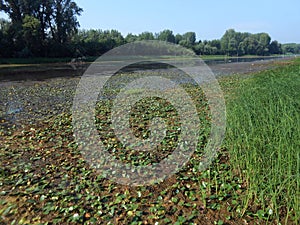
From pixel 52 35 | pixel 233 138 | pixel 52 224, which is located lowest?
pixel 52 224

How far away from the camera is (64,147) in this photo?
5328mm

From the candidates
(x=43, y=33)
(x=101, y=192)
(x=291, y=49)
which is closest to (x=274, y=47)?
(x=291, y=49)

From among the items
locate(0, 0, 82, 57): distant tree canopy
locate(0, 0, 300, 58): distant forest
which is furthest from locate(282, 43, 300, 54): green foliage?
locate(0, 0, 82, 57): distant tree canopy

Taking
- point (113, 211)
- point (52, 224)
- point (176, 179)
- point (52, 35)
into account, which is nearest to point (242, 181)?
point (176, 179)

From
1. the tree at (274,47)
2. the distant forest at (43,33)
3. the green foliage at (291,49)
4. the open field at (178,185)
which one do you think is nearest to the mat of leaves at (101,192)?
the open field at (178,185)

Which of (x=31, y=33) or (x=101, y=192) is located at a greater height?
(x=31, y=33)

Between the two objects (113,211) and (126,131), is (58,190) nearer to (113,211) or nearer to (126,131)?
(113,211)

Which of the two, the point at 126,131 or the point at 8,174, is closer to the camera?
the point at 8,174

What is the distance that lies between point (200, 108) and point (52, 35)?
178ft

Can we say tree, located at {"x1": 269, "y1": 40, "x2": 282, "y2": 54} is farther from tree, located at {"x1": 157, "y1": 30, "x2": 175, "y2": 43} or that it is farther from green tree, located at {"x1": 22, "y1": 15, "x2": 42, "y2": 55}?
green tree, located at {"x1": 22, "y1": 15, "x2": 42, "y2": 55}

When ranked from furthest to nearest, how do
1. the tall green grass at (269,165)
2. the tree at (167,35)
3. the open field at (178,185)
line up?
the tree at (167,35) → the open field at (178,185) → the tall green grass at (269,165)

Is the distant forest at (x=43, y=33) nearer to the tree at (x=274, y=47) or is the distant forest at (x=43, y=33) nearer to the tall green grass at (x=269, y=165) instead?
the tall green grass at (x=269, y=165)

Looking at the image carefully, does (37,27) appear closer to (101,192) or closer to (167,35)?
(101,192)

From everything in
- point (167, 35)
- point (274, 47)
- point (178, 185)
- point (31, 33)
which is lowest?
point (178, 185)
